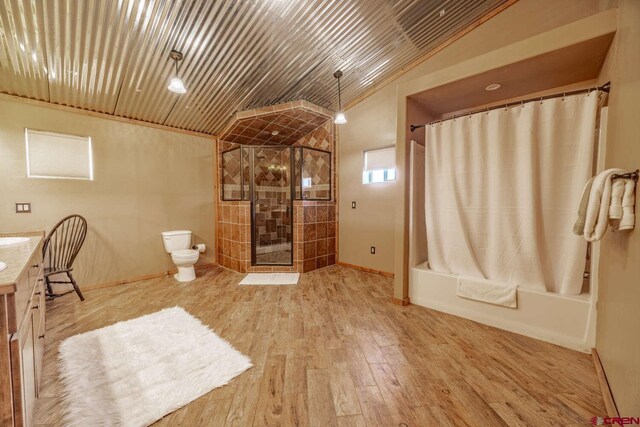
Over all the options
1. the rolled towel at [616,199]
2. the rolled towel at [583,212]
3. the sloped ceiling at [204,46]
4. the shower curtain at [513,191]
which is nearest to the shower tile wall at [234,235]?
the sloped ceiling at [204,46]

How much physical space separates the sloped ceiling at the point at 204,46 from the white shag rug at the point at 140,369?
250 cm

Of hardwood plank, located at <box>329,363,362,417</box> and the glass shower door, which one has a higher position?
the glass shower door

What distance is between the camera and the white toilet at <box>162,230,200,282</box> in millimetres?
3271

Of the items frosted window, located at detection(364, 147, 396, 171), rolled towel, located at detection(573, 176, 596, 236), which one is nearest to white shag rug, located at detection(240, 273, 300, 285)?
frosted window, located at detection(364, 147, 396, 171)

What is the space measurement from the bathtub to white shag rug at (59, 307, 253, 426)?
1883 mm

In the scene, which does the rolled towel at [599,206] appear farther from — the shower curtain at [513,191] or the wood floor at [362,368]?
the wood floor at [362,368]

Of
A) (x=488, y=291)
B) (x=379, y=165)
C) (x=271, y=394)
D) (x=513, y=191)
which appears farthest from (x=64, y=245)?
(x=513, y=191)

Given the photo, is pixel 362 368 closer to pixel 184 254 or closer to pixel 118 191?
pixel 184 254

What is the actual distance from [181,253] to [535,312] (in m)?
3.87

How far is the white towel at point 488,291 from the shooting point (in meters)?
2.01

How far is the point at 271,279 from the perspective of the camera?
340 centimetres

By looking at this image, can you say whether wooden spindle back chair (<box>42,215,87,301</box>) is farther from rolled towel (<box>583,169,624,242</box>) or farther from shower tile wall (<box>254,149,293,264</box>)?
rolled towel (<box>583,169,624,242</box>)

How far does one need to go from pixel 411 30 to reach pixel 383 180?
1791mm

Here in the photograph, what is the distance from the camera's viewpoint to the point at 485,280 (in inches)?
85.2
